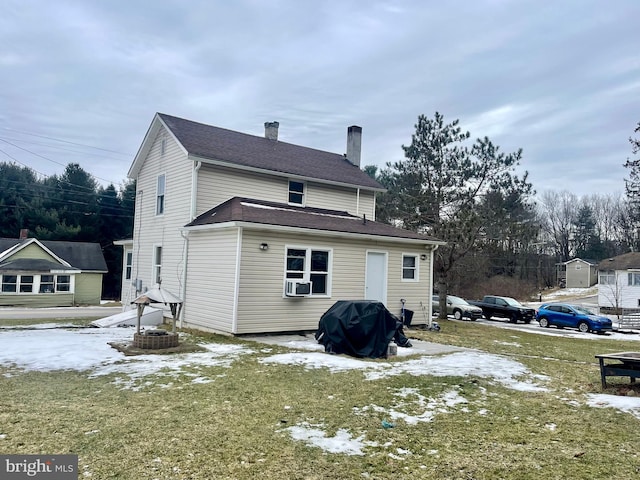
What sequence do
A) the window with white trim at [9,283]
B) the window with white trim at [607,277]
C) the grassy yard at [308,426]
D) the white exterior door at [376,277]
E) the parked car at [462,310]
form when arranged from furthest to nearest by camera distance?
the window with white trim at [607,277] < the window with white trim at [9,283] < the parked car at [462,310] < the white exterior door at [376,277] < the grassy yard at [308,426]

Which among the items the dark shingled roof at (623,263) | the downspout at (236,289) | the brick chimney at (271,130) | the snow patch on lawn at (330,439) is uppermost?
the brick chimney at (271,130)

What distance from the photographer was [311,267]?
1241 centimetres

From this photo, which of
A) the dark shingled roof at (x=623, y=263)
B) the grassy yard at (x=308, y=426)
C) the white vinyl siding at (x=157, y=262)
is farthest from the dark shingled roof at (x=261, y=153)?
the dark shingled roof at (x=623, y=263)

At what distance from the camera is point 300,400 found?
225 inches

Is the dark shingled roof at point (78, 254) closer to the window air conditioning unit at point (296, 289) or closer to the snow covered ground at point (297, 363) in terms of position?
the snow covered ground at point (297, 363)

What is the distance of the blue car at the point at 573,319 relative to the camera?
21.0 metres

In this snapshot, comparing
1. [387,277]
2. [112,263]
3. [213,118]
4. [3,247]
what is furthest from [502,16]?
→ [112,263]

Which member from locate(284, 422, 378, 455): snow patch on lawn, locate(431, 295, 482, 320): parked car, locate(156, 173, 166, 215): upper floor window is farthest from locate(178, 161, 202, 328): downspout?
locate(431, 295, 482, 320): parked car

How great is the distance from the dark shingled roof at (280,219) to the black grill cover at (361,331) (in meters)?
3.30

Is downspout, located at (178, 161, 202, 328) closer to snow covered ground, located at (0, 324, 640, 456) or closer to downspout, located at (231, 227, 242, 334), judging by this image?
snow covered ground, located at (0, 324, 640, 456)

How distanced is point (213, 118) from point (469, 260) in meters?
17.3

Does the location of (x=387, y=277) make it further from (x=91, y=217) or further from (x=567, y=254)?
(x=567, y=254)

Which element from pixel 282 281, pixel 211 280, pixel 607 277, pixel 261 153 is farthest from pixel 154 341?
pixel 607 277

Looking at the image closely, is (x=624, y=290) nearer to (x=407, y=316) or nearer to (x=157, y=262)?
(x=407, y=316)
